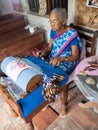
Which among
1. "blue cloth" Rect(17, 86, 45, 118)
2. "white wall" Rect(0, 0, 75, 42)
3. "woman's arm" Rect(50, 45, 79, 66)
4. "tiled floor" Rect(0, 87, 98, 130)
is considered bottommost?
"tiled floor" Rect(0, 87, 98, 130)

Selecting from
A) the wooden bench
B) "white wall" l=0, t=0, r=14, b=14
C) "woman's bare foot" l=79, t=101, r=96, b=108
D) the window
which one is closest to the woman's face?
the window

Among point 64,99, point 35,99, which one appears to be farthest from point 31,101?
point 64,99

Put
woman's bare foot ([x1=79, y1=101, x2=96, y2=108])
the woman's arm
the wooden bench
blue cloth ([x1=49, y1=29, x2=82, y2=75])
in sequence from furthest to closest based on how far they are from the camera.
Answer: the wooden bench → woman's bare foot ([x1=79, y1=101, x2=96, y2=108]) → blue cloth ([x1=49, y1=29, x2=82, y2=75]) → the woman's arm

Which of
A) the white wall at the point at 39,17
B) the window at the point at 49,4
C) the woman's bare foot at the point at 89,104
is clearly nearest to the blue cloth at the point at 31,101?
the woman's bare foot at the point at 89,104

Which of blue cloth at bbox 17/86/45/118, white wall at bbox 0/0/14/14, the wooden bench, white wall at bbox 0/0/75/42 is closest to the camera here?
blue cloth at bbox 17/86/45/118

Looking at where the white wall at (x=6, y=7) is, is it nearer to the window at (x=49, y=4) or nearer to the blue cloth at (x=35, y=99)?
the window at (x=49, y=4)

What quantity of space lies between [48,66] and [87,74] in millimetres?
401

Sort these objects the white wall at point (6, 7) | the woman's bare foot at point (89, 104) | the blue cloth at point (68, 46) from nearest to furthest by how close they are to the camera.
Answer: the blue cloth at point (68, 46)
the woman's bare foot at point (89, 104)
the white wall at point (6, 7)

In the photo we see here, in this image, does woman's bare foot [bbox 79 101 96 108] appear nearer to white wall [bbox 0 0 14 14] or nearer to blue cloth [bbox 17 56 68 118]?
blue cloth [bbox 17 56 68 118]

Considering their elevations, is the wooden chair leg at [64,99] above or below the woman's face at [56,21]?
below

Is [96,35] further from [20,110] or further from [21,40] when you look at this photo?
[20,110]

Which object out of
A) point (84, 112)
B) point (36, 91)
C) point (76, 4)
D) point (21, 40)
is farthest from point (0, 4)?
point (84, 112)

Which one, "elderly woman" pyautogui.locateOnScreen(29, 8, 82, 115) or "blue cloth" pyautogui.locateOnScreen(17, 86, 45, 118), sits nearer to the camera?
"blue cloth" pyautogui.locateOnScreen(17, 86, 45, 118)

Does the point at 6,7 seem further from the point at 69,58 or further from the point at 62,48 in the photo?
the point at 69,58
